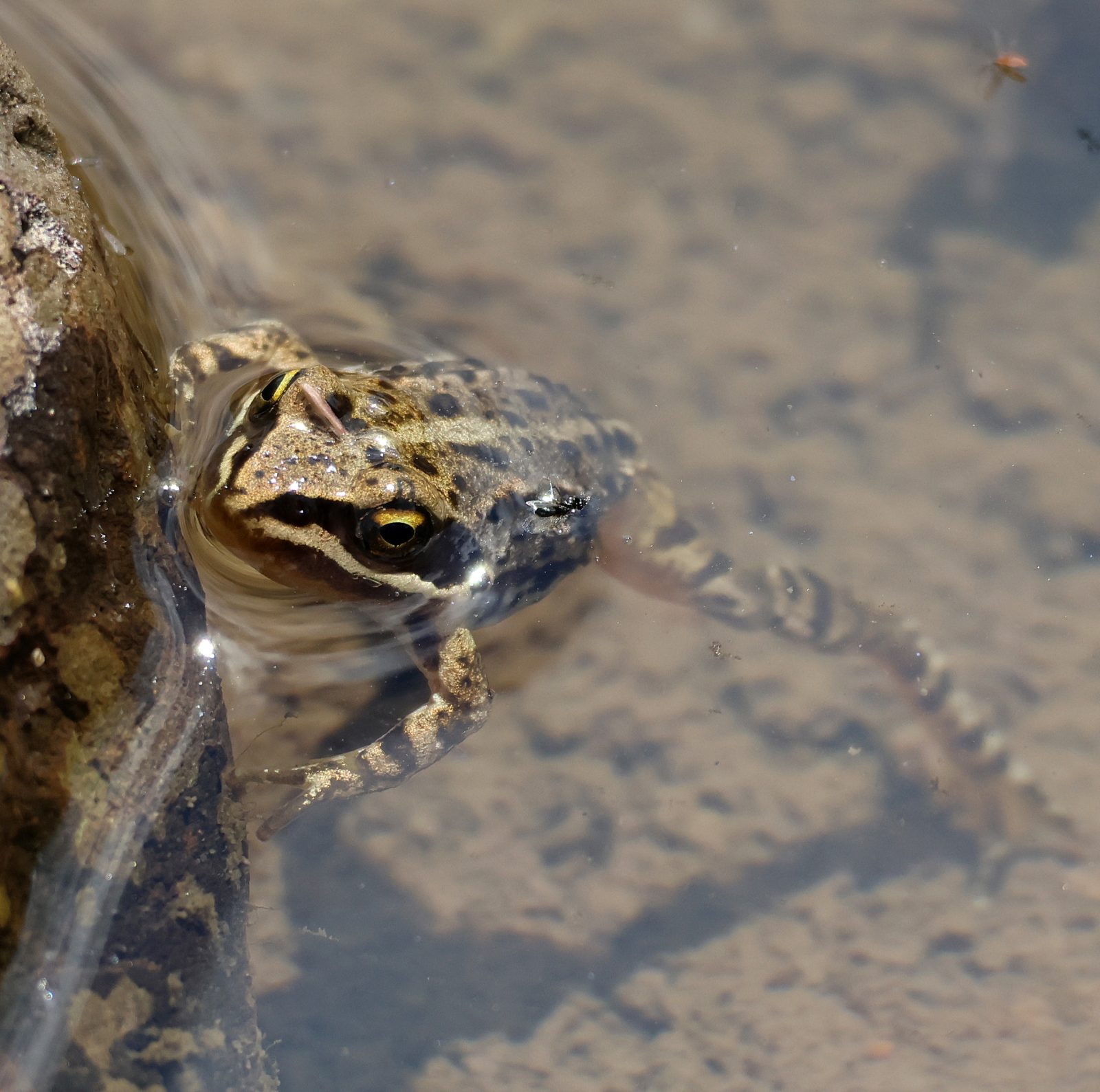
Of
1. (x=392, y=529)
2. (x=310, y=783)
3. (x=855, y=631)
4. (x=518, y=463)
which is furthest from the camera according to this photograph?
(x=855, y=631)

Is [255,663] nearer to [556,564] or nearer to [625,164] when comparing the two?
[556,564]

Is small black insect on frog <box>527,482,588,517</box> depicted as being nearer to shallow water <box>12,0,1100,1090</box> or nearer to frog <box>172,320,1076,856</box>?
frog <box>172,320,1076,856</box>

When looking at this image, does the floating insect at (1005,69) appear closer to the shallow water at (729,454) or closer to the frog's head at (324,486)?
the shallow water at (729,454)

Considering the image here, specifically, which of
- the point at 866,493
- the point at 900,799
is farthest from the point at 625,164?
the point at 900,799

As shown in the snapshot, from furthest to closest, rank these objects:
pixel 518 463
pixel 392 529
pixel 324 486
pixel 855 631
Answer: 1. pixel 855 631
2. pixel 518 463
3. pixel 392 529
4. pixel 324 486

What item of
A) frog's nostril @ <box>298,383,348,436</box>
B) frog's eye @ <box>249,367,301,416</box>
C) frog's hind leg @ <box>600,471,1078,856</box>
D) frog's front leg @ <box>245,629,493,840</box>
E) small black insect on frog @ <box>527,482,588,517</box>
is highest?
frog's eye @ <box>249,367,301,416</box>

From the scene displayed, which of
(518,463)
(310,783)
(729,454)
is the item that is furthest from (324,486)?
(729,454)

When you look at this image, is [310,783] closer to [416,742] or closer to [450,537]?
[416,742]

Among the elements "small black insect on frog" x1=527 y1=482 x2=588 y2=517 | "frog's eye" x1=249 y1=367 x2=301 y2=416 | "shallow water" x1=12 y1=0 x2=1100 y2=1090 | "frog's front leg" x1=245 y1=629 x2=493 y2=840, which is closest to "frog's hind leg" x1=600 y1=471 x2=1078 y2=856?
"shallow water" x1=12 y1=0 x2=1100 y2=1090
